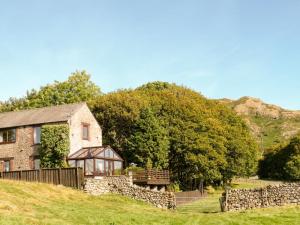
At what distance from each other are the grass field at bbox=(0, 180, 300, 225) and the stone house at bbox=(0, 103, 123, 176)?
10910 mm

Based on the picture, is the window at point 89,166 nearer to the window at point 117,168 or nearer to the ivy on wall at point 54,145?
the ivy on wall at point 54,145

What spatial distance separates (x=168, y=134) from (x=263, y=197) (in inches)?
1164

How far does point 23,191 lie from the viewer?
3122 cm

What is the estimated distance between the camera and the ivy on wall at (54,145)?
46125 millimetres

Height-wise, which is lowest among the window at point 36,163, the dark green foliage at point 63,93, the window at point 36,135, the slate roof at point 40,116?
the window at point 36,163

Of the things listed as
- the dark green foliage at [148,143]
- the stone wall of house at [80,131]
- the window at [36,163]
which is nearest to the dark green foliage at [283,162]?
the dark green foliage at [148,143]

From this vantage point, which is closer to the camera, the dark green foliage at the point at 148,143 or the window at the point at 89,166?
the window at the point at 89,166

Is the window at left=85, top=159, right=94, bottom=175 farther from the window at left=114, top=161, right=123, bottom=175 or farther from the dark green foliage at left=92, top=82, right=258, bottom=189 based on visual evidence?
the dark green foliage at left=92, top=82, right=258, bottom=189

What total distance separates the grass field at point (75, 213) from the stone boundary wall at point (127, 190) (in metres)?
3.82

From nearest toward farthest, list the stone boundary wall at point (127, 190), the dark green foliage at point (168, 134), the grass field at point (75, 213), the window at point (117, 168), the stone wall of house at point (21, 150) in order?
the grass field at point (75, 213) → the stone boundary wall at point (127, 190) → the window at point (117, 168) → the stone wall of house at point (21, 150) → the dark green foliage at point (168, 134)

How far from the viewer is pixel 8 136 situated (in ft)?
164

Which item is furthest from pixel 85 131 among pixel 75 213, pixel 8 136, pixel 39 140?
pixel 75 213

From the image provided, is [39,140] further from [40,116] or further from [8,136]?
[8,136]

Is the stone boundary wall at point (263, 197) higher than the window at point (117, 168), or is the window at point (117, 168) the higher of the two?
the window at point (117, 168)
